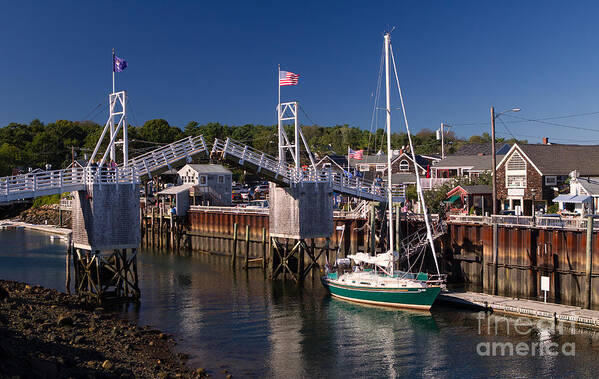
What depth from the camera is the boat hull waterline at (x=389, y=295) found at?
110 feet

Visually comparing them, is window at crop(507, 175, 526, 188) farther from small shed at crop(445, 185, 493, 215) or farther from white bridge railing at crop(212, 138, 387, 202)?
white bridge railing at crop(212, 138, 387, 202)

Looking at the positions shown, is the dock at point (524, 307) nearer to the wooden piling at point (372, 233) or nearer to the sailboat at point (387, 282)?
the sailboat at point (387, 282)

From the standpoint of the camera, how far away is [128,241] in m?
35.1

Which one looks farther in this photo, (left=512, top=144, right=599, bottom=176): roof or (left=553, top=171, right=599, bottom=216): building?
(left=512, top=144, right=599, bottom=176): roof

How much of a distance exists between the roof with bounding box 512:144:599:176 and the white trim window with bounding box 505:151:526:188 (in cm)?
73

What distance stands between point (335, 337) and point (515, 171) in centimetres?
2711

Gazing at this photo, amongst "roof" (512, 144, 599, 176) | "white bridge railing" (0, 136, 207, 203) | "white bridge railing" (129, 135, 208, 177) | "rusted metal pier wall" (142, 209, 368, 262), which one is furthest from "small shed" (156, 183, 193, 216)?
"roof" (512, 144, 599, 176)

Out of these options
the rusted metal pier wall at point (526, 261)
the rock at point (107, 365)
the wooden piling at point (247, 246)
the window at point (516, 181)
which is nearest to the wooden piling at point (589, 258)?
the rusted metal pier wall at point (526, 261)

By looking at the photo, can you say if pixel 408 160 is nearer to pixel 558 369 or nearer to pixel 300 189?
pixel 300 189

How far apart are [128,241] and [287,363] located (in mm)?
13640

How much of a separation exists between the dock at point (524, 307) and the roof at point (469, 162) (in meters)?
32.9

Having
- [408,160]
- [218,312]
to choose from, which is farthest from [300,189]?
[408,160]

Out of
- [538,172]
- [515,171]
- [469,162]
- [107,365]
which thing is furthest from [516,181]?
[107,365]

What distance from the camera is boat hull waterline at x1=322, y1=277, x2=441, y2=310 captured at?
33594 millimetres
